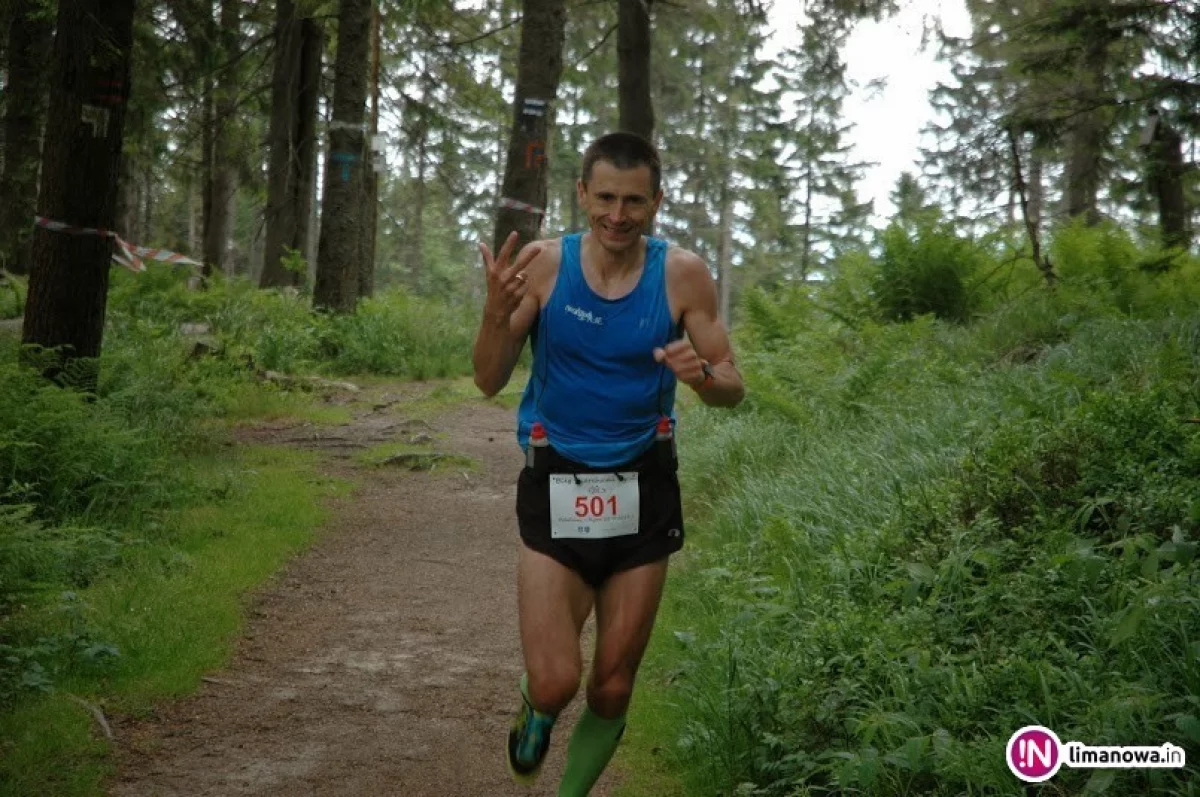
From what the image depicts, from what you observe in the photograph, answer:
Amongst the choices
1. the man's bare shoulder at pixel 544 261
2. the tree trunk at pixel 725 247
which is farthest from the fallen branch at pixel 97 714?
the tree trunk at pixel 725 247

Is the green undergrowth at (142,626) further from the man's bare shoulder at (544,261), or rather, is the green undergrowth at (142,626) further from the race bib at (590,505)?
the man's bare shoulder at (544,261)

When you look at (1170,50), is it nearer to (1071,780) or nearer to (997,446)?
(997,446)

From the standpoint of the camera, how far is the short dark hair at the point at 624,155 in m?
4.29

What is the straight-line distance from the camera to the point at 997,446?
5969mm

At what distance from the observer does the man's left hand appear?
13.1 ft

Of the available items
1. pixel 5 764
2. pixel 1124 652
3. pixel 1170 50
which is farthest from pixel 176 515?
pixel 1170 50

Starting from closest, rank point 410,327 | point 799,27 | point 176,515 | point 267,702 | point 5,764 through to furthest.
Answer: point 5,764
point 267,702
point 176,515
point 799,27
point 410,327

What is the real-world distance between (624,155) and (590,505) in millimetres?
1225

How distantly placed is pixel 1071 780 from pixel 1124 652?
657 millimetres

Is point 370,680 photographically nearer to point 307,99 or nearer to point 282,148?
point 307,99

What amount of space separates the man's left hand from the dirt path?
1.97 meters

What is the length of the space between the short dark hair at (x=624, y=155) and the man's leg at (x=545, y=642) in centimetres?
137

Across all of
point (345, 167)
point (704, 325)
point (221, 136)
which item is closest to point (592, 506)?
point (704, 325)

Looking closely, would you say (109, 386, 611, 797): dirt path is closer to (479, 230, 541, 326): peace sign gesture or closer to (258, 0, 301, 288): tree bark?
(479, 230, 541, 326): peace sign gesture
